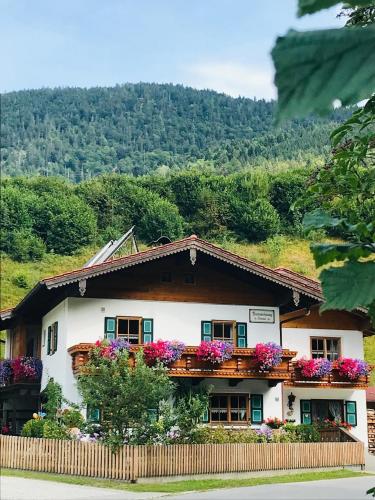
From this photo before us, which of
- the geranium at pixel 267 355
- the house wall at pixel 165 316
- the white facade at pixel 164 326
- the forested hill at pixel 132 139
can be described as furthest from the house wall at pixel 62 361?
the forested hill at pixel 132 139

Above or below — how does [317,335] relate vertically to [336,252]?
above

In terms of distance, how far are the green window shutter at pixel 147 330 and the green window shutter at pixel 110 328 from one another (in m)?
1.01

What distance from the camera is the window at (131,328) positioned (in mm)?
30094

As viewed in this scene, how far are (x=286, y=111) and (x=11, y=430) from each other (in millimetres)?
36476

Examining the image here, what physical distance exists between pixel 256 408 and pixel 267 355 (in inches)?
96.3

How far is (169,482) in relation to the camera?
23.5 metres

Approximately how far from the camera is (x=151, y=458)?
23344 millimetres

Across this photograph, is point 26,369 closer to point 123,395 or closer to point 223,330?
point 223,330

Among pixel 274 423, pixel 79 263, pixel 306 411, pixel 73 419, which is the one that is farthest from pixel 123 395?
pixel 79 263

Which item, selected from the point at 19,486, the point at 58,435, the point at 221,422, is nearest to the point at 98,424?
the point at 58,435

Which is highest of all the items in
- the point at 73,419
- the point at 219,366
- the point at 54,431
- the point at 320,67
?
the point at 219,366

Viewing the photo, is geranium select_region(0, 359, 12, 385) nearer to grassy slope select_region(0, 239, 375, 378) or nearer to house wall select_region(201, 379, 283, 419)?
house wall select_region(201, 379, 283, 419)

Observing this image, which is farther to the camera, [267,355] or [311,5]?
[267,355]

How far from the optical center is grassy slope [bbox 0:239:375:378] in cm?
7262
